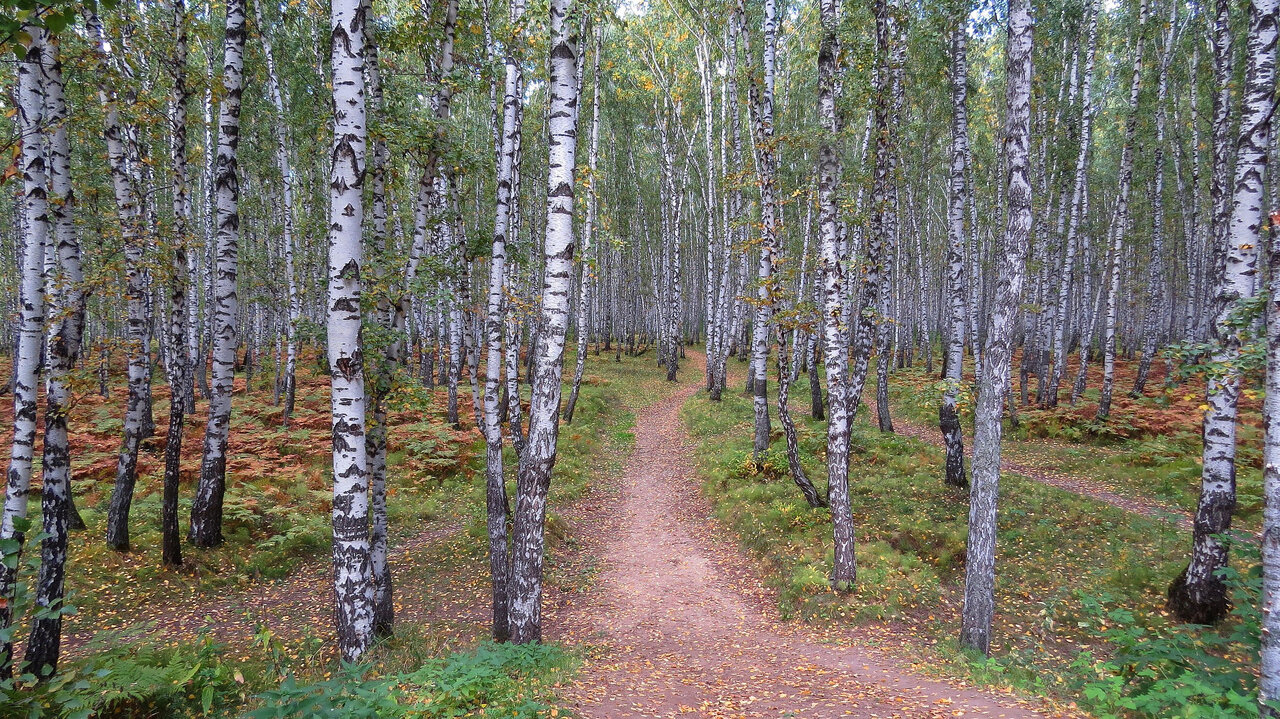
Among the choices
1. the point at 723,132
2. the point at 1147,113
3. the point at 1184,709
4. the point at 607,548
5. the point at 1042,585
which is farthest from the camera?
the point at 723,132

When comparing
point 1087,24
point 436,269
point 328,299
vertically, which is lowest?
point 328,299

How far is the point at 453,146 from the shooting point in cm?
750

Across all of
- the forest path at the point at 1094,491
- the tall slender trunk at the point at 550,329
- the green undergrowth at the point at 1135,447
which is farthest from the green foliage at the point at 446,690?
the forest path at the point at 1094,491

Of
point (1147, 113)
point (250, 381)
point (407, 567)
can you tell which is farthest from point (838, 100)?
point (250, 381)

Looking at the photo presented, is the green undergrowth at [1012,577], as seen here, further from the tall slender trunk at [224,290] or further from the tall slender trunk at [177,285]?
the tall slender trunk at [177,285]

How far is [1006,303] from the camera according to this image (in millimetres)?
6309

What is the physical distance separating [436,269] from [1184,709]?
8413 mm

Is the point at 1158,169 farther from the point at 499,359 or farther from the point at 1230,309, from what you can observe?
the point at 499,359

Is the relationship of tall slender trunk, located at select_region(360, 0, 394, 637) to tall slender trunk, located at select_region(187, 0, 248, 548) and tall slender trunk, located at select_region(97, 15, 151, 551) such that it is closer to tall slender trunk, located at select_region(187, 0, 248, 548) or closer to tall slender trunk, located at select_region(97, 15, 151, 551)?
tall slender trunk, located at select_region(187, 0, 248, 548)

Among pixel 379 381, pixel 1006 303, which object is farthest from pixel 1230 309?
pixel 379 381

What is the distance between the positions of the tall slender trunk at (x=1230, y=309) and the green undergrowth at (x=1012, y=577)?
35 centimetres

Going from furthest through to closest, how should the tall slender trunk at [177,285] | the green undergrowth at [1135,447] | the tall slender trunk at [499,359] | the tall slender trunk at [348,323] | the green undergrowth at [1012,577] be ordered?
1. the green undergrowth at [1135,447]
2. the tall slender trunk at [177,285]
3. the tall slender trunk at [499,359]
4. the green undergrowth at [1012,577]
5. the tall slender trunk at [348,323]

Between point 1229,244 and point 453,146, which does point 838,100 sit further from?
point 453,146

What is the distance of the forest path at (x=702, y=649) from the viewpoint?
5543mm
